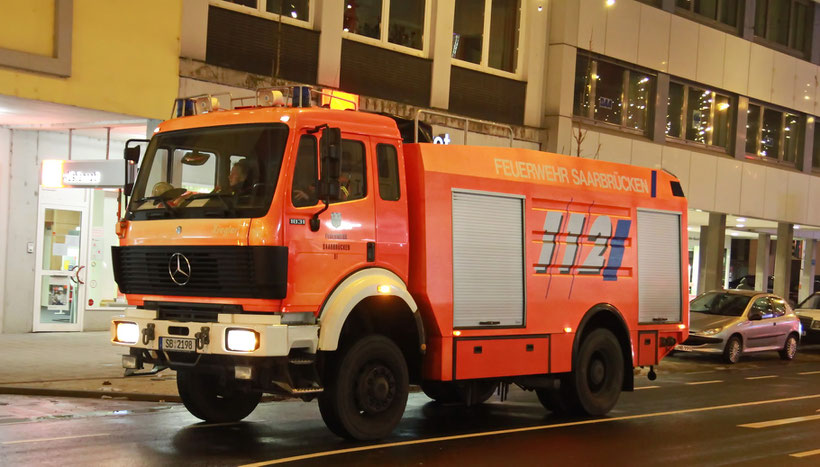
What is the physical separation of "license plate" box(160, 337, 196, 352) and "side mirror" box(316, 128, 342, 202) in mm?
1818

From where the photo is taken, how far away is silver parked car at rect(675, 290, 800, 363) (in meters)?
20.7

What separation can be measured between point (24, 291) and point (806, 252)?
1158 inches

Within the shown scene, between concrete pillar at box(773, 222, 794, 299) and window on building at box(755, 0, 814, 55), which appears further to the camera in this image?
concrete pillar at box(773, 222, 794, 299)

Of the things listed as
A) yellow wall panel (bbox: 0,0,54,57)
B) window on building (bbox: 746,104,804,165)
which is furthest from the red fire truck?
window on building (bbox: 746,104,804,165)

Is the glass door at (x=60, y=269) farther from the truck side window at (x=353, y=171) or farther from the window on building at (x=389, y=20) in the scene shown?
the truck side window at (x=353, y=171)

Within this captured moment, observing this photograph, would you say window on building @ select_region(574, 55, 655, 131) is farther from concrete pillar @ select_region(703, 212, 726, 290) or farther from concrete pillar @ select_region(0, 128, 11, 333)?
concrete pillar @ select_region(0, 128, 11, 333)

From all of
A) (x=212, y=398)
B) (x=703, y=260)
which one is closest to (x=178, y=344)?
(x=212, y=398)

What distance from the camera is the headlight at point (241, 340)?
28.2ft

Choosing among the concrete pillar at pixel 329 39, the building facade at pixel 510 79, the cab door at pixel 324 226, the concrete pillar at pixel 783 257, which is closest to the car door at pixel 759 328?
the building facade at pixel 510 79

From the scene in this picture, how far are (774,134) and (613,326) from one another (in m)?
21.5

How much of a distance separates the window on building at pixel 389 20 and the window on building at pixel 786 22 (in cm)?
1457

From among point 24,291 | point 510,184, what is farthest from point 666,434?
point 24,291

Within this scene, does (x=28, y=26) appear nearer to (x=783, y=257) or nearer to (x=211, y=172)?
(x=211, y=172)

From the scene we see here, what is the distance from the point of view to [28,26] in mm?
14148
